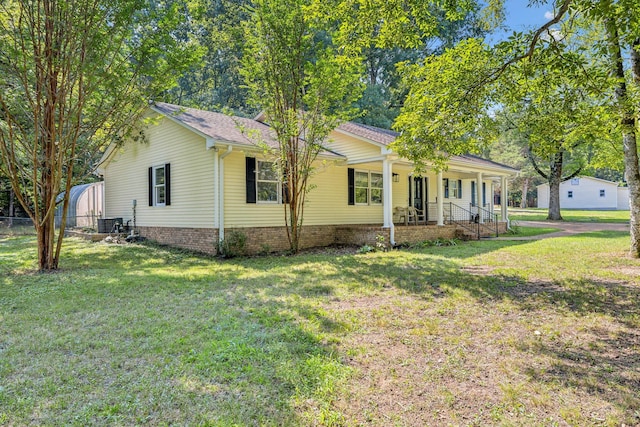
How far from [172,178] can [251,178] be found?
9.34ft

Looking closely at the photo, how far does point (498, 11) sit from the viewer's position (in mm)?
8344

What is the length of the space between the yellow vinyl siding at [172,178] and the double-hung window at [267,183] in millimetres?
1352

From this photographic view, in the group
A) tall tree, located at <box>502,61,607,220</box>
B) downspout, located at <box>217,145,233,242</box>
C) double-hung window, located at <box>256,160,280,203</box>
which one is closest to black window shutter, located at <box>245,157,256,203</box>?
double-hung window, located at <box>256,160,280,203</box>

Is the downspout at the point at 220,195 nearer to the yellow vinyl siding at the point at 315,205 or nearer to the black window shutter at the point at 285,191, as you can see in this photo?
the yellow vinyl siding at the point at 315,205

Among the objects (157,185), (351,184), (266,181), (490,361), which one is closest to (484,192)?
(351,184)

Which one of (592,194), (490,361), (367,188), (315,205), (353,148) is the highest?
(353,148)

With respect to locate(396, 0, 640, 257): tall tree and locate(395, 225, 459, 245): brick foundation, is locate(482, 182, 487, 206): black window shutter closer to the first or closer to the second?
locate(395, 225, 459, 245): brick foundation

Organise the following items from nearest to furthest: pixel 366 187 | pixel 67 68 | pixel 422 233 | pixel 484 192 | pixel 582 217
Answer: pixel 67 68
pixel 422 233
pixel 366 187
pixel 484 192
pixel 582 217

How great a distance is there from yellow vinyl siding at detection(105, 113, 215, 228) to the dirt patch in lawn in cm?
655

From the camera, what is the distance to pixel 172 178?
1178cm

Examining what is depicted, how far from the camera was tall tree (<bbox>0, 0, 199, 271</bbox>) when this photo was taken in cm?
753

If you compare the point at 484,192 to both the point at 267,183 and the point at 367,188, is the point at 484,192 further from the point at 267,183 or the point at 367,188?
the point at 267,183

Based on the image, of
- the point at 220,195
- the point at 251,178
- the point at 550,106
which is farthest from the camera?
the point at 251,178

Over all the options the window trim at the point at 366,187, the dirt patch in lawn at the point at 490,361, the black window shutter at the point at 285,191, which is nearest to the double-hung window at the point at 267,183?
the black window shutter at the point at 285,191
